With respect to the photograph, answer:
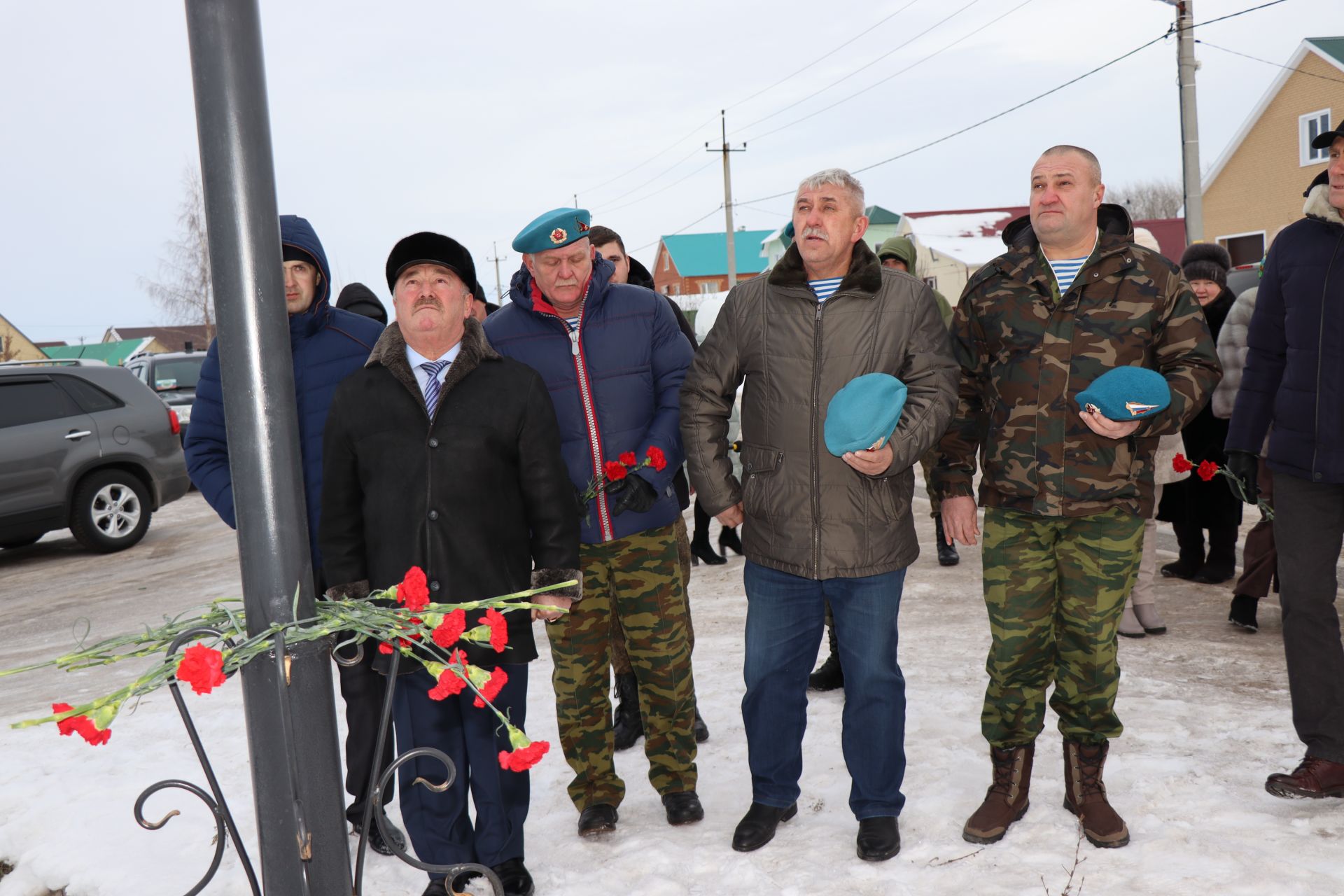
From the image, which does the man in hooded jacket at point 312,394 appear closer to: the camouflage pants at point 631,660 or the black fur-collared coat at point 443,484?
the black fur-collared coat at point 443,484

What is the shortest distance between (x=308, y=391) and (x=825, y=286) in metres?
1.76

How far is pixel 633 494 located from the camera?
11.1ft

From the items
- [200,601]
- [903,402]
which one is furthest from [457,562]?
[200,601]

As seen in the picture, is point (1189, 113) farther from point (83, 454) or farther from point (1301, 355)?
point (83, 454)

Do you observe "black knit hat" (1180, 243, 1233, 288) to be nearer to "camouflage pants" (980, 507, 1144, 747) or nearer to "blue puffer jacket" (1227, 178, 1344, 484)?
"blue puffer jacket" (1227, 178, 1344, 484)

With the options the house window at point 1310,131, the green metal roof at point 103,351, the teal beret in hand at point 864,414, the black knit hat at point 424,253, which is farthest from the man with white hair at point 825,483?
the green metal roof at point 103,351

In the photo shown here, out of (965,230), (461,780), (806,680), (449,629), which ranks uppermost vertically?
(965,230)

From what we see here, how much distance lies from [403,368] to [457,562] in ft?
1.94

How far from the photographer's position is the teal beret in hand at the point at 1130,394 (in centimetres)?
299

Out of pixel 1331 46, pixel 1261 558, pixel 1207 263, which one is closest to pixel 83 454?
pixel 1207 263

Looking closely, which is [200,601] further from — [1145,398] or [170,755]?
[1145,398]

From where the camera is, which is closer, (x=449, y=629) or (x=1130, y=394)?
(x=449, y=629)

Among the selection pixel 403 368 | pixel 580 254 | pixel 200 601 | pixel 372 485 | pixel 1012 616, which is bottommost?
pixel 200 601

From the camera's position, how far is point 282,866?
1928mm
